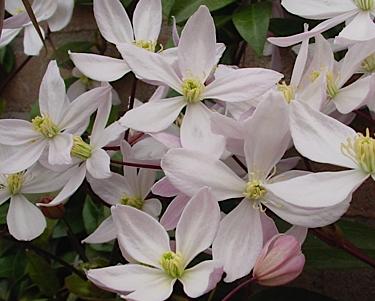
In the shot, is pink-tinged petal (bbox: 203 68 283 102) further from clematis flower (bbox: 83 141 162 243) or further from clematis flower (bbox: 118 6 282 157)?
clematis flower (bbox: 83 141 162 243)

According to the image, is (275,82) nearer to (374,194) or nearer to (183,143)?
(183,143)

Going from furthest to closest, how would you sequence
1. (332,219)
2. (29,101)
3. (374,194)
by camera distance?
(29,101)
(374,194)
(332,219)

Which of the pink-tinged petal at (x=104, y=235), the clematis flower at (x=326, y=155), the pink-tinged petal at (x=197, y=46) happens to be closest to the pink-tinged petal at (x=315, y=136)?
the clematis flower at (x=326, y=155)

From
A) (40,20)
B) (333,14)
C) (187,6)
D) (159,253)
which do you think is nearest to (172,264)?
(159,253)

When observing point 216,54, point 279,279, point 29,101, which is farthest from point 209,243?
point 29,101

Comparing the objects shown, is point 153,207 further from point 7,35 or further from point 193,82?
point 7,35

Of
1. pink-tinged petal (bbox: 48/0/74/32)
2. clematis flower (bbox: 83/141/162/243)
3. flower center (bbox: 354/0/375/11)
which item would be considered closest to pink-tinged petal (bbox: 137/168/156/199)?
clematis flower (bbox: 83/141/162/243)
